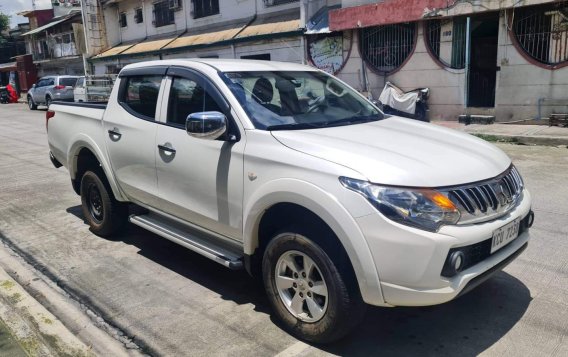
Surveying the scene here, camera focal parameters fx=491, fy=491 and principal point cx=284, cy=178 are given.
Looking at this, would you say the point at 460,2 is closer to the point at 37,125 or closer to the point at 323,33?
the point at 323,33

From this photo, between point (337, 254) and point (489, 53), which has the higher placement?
point (489, 53)

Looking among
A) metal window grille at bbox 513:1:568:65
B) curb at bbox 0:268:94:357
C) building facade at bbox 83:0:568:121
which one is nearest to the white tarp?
building facade at bbox 83:0:568:121

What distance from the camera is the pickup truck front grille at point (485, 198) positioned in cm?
271

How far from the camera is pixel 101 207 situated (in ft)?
16.8

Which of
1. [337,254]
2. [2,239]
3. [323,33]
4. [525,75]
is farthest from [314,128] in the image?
[323,33]

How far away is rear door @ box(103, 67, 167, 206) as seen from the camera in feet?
13.7

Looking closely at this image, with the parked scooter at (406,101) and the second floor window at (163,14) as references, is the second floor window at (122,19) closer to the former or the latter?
the second floor window at (163,14)

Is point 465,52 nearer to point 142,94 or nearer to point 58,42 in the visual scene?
point 142,94

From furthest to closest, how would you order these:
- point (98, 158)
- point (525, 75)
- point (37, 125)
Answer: point (37, 125), point (525, 75), point (98, 158)

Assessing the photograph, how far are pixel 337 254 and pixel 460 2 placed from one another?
1169 centimetres

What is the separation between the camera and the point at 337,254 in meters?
2.85

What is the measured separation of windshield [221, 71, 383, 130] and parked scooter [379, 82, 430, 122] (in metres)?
10.3

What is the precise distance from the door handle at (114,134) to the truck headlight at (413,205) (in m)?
2.71

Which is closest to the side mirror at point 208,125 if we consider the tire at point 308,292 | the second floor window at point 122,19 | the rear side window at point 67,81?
the tire at point 308,292
